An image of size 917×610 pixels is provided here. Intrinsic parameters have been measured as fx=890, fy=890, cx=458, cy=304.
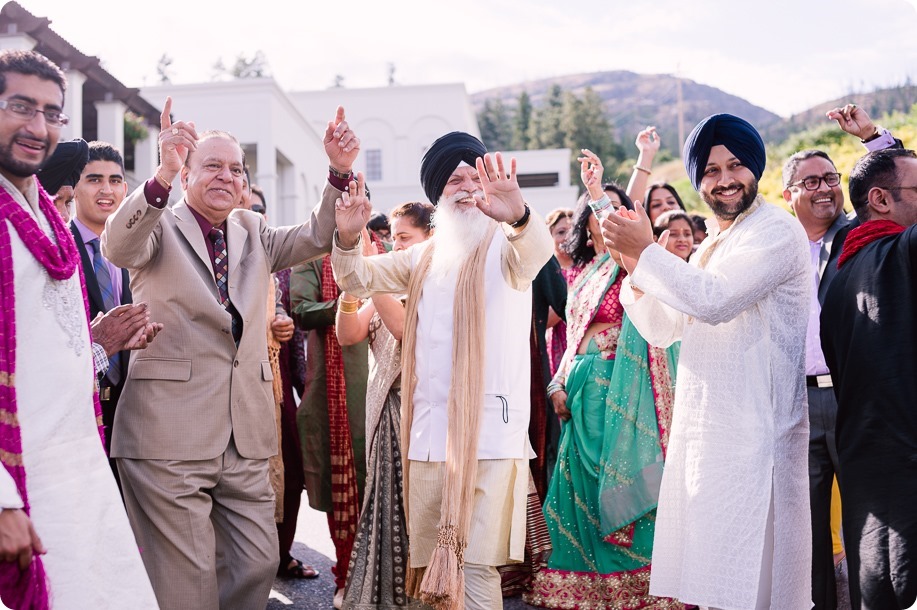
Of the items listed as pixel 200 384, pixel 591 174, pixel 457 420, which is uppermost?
pixel 591 174

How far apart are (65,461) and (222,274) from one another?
1344mm

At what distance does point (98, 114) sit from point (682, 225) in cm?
1442

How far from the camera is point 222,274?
361cm

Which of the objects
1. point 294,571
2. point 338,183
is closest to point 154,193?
point 338,183

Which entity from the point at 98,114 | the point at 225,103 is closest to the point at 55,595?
the point at 98,114

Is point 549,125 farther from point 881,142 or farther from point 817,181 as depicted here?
point 881,142

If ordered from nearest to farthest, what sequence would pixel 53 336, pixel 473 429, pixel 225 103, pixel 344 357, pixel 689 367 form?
pixel 53 336 → pixel 689 367 → pixel 473 429 → pixel 344 357 → pixel 225 103

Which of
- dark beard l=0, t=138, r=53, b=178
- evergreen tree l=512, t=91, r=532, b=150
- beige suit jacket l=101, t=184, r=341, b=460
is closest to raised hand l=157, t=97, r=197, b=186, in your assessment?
beige suit jacket l=101, t=184, r=341, b=460

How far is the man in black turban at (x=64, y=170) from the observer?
3.82 m

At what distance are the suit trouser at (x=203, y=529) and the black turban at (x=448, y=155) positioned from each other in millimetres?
1471

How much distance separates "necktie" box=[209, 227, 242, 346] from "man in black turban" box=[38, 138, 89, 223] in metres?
0.75

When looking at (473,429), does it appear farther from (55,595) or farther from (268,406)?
(55,595)

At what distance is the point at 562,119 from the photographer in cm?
6756

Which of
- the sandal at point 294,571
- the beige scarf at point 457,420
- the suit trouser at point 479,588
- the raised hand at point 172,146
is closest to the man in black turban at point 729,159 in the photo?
the beige scarf at point 457,420
